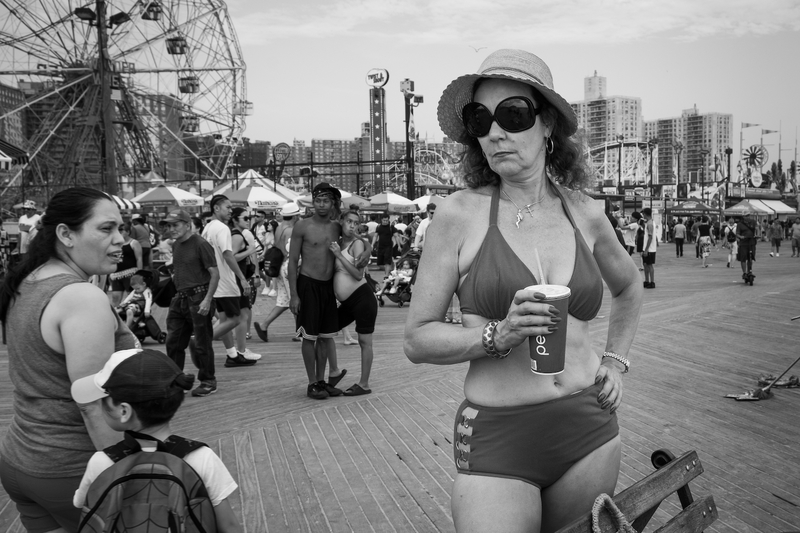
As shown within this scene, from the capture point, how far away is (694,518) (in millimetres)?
2027

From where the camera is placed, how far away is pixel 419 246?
13.3m

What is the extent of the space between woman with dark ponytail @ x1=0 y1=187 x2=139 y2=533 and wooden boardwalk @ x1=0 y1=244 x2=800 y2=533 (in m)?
1.66

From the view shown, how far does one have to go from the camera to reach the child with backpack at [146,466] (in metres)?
1.70

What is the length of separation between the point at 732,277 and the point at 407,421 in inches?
559

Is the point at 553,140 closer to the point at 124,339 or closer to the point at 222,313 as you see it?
the point at 124,339

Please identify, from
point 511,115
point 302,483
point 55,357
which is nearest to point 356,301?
point 302,483

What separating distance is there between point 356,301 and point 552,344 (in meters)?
4.84

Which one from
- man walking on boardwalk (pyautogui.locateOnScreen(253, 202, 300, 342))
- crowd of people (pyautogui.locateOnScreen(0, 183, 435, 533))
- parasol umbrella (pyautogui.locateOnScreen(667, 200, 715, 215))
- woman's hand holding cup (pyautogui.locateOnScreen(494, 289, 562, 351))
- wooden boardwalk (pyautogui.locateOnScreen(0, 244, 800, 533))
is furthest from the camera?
parasol umbrella (pyautogui.locateOnScreen(667, 200, 715, 215))

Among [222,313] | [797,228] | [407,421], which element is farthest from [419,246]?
[797,228]

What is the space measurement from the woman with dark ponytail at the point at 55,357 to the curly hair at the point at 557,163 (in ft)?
3.77

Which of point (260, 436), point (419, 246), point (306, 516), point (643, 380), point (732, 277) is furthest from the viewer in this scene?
point (732, 277)

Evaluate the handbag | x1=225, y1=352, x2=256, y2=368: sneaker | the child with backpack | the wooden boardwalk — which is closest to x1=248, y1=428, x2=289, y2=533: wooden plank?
the wooden boardwalk

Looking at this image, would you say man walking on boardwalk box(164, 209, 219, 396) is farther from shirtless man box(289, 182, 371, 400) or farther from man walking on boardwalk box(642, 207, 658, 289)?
man walking on boardwalk box(642, 207, 658, 289)

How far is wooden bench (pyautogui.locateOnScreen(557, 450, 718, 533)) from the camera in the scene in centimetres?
173
